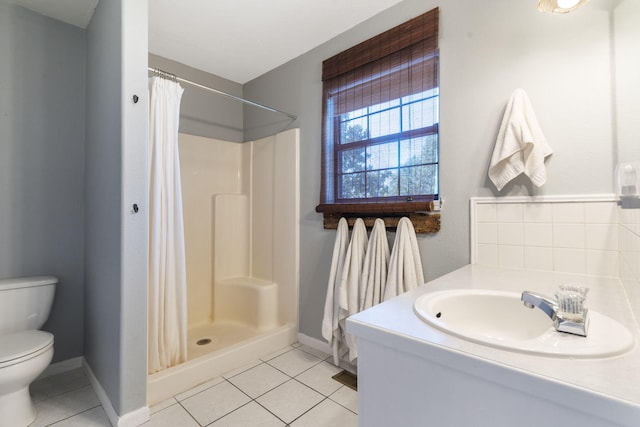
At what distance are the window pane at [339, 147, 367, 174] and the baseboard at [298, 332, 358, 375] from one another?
1324 millimetres

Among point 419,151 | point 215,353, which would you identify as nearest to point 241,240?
point 215,353

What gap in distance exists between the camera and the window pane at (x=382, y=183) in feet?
6.07

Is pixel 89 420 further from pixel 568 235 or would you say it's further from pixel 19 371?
pixel 568 235

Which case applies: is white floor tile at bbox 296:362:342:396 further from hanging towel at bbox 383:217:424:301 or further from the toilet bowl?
the toilet bowl

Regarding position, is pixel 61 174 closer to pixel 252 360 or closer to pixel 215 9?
pixel 215 9

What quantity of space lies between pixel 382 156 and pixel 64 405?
2382mm

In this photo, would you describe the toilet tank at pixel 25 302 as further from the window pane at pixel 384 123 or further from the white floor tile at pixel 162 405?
the window pane at pixel 384 123

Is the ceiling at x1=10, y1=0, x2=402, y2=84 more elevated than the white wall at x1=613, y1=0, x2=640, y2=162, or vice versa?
the ceiling at x1=10, y1=0, x2=402, y2=84

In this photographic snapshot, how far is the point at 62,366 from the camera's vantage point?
197cm

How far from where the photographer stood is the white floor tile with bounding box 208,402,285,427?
1462mm

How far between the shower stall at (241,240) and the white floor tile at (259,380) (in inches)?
7.4

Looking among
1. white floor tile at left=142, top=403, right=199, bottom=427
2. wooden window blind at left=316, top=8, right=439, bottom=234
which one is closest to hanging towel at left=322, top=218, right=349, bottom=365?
wooden window blind at left=316, top=8, right=439, bottom=234

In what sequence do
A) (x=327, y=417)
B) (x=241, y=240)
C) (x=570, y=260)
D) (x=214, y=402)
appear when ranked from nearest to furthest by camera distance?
(x=570, y=260)
(x=327, y=417)
(x=214, y=402)
(x=241, y=240)

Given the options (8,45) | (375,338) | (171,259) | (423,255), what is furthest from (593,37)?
(8,45)
